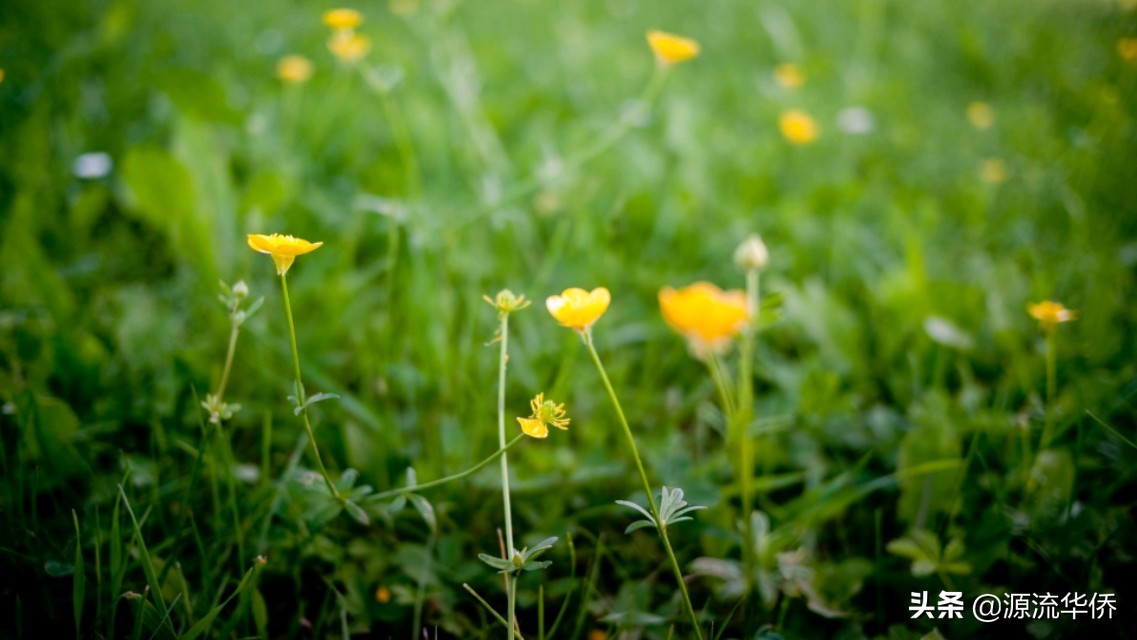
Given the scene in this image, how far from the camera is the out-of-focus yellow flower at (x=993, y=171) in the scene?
2.17 meters

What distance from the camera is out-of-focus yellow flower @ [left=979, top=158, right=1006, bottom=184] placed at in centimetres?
217

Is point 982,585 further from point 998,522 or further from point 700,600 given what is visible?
point 700,600

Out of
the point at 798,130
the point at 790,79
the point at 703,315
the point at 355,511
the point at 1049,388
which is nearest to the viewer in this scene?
the point at 703,315

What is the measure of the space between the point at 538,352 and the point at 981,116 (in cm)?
220

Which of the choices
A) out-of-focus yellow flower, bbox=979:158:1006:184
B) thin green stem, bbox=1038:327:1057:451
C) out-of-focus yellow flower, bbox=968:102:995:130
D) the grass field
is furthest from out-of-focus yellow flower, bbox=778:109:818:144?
thin green stem, bbox=1038:327:1057:451

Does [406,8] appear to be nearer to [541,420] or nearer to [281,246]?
[281,246]

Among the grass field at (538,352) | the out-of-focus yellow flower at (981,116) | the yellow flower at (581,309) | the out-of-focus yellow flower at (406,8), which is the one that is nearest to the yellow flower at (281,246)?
the grass field at (538,352)

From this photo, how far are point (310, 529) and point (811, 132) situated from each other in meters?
1.87

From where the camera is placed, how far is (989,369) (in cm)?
144

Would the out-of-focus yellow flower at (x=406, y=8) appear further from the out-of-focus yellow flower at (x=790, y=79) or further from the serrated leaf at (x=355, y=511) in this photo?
the serrated leaf at (x=355, y=511)

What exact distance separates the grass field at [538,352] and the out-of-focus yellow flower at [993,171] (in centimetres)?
3

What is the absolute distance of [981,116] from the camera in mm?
2592

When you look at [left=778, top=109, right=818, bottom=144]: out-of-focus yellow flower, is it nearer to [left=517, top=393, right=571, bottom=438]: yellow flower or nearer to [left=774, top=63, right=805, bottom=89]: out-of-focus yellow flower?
[left=774, top=63, right=805, bottom=89]: out-of-focus yellow flower

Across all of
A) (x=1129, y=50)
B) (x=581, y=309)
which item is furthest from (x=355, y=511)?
(x=1129, y=50)
